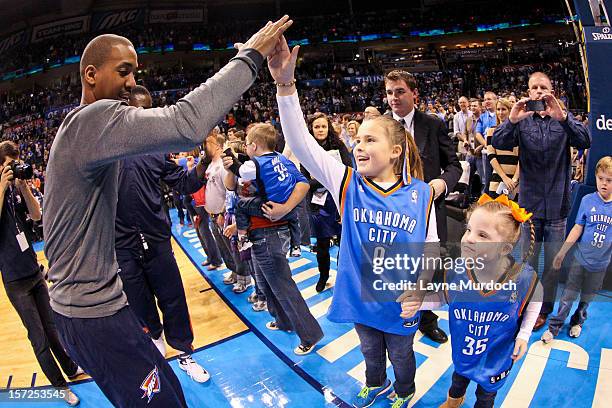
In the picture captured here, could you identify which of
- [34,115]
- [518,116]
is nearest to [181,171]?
[518,116]

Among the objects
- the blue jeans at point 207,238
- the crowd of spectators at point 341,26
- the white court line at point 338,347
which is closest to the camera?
the white court line at point 338,347

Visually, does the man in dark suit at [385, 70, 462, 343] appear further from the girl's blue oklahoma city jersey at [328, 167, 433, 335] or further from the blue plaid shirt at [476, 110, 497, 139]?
the blue plaid shirt at [476, 110, 497, 139]

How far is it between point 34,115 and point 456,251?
2460 cm

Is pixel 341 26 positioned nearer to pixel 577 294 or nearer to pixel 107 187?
pixel 577 294

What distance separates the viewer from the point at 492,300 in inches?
76.1

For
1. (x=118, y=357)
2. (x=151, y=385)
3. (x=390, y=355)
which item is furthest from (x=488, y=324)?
(x=118, y=357)

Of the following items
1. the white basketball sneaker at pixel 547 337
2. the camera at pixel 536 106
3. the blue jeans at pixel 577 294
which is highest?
the camera at pixel 536 106

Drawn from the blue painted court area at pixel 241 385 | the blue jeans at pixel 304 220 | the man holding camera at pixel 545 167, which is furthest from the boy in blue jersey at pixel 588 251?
the blue jeans at pixel 304 220

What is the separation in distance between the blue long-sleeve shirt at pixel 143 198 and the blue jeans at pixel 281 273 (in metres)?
0.67

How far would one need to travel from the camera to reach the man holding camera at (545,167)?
301 cm

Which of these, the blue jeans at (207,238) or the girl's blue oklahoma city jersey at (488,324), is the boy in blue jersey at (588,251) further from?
the blue jeans at (207,238)

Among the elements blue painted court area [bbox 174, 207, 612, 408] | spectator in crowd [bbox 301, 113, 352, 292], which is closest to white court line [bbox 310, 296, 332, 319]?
blue painted court area [bbox 174, 207, 612, 408]

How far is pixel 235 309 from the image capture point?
419 centimetres

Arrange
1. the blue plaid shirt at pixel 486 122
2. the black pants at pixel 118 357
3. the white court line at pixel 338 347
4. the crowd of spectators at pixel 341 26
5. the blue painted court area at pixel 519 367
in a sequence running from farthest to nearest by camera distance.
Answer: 1. the crowd of spectators at pixel 341 26
2. the blue plaid shirt at pixel 486 122
3. the white court line at pixel 338 347
4. the blue painted court area at pixel 519 367
5. the black pants at pixel 118 357
